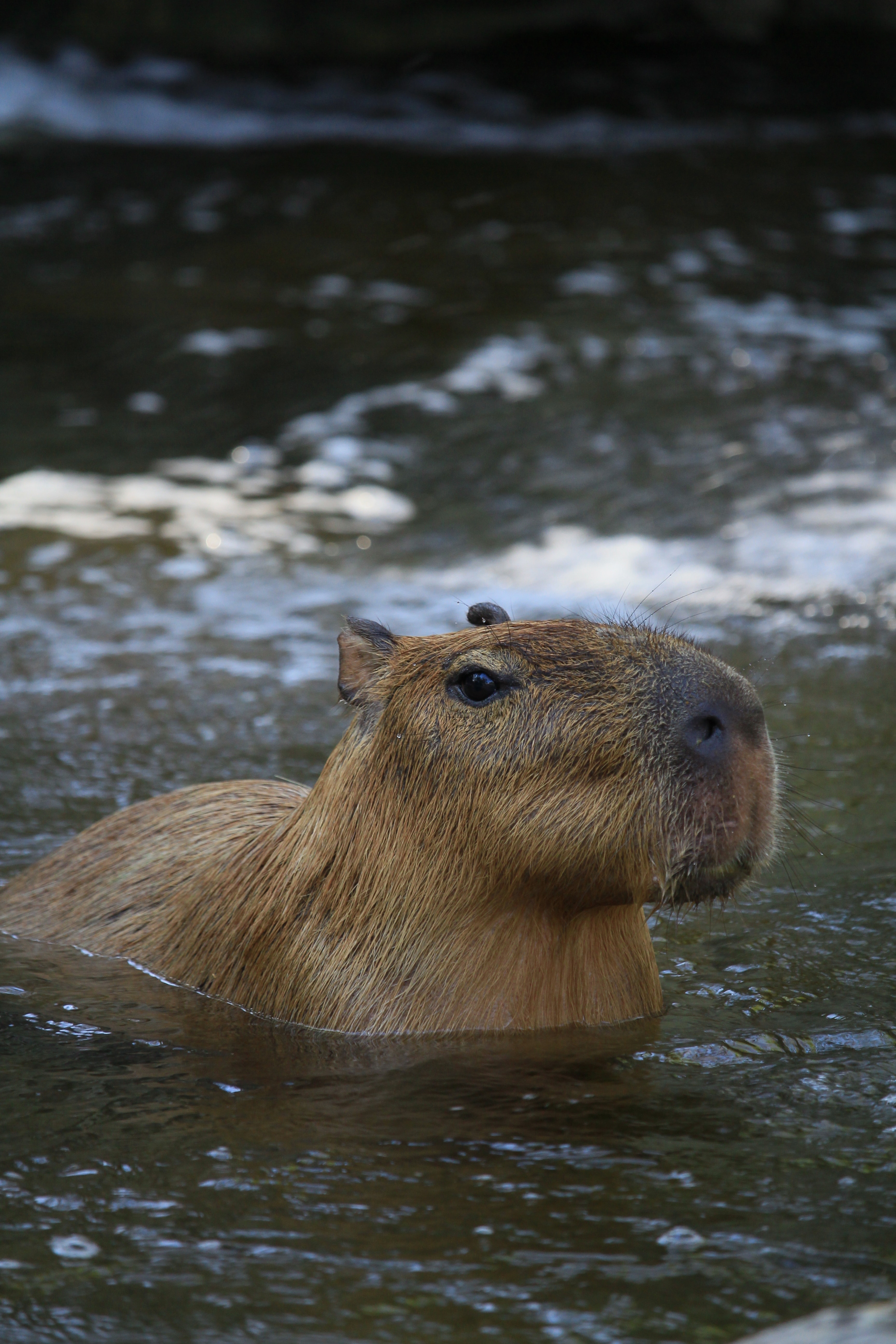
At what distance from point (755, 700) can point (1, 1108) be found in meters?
1.75

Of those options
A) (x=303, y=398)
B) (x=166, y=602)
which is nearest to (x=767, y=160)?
(x=303, y=398)

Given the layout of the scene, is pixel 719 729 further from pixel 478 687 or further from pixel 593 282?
pixel 593 282

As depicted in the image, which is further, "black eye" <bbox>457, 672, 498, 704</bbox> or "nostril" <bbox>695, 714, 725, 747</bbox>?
Result: "black eye" <bbox>457, 672, 498, 704</bbox>

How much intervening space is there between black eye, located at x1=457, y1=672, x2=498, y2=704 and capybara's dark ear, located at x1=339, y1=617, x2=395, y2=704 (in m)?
0.33

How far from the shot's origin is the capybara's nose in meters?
3.34

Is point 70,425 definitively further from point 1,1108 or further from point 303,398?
point 1,1108

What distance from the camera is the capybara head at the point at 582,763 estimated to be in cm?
334

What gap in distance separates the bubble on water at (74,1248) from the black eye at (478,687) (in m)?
1.34

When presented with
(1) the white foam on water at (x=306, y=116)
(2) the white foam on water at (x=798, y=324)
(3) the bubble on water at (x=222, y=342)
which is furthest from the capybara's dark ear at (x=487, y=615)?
(1) the white foam on water at (x=306, y=116)

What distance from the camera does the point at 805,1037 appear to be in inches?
148

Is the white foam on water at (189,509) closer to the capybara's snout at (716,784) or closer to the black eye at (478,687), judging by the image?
the black eye at (478,687)

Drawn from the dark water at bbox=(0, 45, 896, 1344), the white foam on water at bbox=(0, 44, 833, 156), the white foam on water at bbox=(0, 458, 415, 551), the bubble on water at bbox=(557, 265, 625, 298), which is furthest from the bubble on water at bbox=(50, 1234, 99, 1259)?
the white foam on water at bbox=(0, 44, 833, 156)

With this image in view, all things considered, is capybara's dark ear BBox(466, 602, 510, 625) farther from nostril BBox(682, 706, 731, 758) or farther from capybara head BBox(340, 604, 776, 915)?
nostril BBox(682, 706, 731, 758)

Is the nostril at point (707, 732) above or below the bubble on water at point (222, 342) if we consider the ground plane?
below
